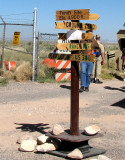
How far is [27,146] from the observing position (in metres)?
5.95

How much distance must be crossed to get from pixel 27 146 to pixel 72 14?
2.23 m

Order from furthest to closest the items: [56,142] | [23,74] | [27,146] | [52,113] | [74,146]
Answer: [23,74], [52,113], [56,142], [27,146], [74,146]

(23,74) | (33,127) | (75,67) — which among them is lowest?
(33,127)

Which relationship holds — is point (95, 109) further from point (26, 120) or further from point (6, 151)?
point (6, 151)

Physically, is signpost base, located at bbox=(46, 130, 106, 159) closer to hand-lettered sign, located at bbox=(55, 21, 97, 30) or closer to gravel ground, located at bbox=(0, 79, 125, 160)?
gravel ground, located at bbox=(0, 79, 125, 160)

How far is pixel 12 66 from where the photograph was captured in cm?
1673

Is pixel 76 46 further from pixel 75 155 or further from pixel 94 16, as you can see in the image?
pixel 75 155

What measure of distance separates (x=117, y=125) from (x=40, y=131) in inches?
67.2

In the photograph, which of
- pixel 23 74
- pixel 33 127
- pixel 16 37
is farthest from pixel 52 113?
pixel 16 37

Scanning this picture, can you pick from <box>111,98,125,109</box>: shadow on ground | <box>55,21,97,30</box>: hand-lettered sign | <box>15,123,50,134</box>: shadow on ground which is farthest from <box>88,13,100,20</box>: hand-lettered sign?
<box>111,98,125,109</box>: shadow on ground

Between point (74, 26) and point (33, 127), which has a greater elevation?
point (74, 26)

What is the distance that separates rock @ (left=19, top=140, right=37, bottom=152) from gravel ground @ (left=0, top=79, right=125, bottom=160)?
7 centimetres

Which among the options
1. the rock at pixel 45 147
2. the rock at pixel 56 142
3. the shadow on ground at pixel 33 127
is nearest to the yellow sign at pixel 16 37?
the shadow on ground at pixel 33 127

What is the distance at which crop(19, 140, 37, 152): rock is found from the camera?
19.4 ft
